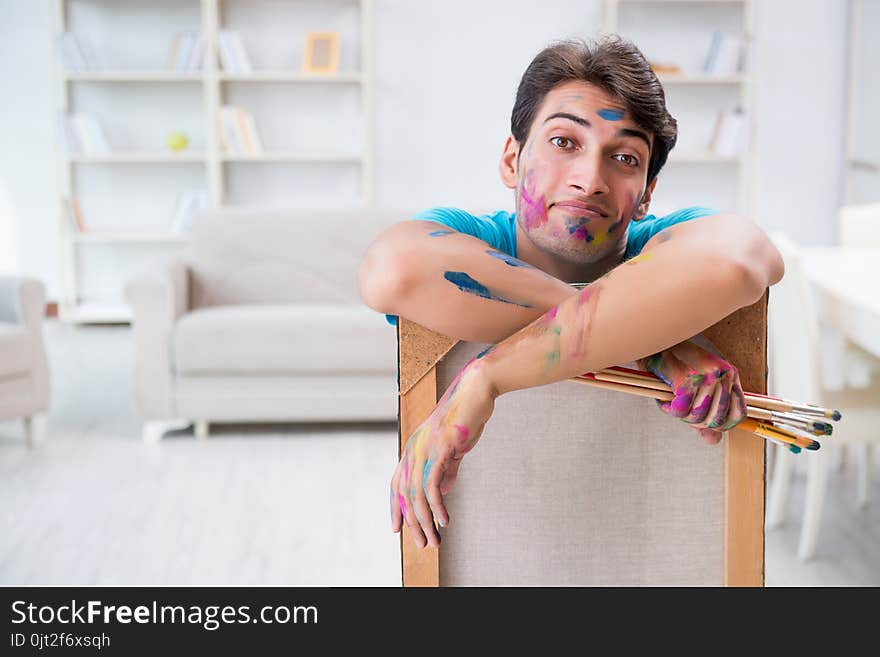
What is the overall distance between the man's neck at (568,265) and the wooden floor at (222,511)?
1587 mm

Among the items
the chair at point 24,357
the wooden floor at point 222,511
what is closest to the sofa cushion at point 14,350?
the chair at point 24,357

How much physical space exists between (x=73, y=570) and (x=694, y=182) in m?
4.62

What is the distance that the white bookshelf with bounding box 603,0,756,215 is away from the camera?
5.80m

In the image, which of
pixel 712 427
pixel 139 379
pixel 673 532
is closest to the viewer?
pixel 712 427

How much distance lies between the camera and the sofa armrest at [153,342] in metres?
3.56

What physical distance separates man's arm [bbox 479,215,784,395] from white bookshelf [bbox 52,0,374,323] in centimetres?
499

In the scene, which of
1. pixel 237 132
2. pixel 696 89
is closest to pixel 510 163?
pixel 237 132

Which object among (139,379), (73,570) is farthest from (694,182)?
(73,570)

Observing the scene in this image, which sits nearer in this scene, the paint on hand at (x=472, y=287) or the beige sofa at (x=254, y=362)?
the paint on hand at (x=472, y=287)

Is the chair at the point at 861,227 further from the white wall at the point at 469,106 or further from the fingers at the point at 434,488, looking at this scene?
the fingers at the point at 434,488

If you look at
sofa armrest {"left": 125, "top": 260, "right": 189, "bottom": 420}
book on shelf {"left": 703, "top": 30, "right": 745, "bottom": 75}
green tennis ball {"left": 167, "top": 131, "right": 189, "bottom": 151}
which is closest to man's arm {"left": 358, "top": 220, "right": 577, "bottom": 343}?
sofa armrest {"left": 125, "top": 260, "right": 189, "bottom": 420}
